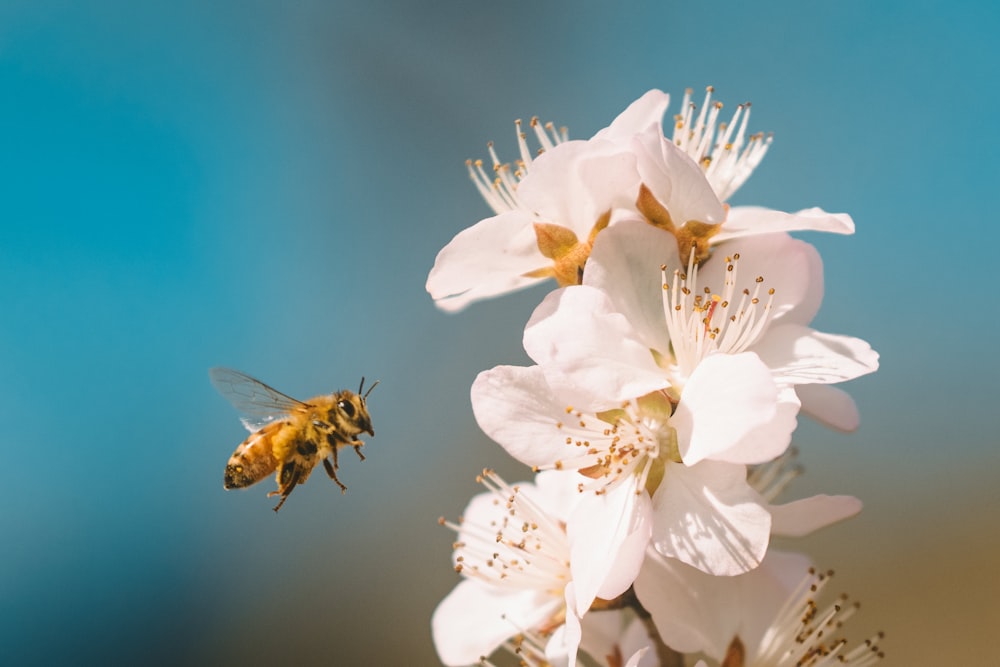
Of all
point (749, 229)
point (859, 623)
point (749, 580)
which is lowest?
point (859, 623)

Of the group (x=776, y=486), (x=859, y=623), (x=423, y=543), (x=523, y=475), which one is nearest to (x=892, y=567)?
(x=859, y=623)

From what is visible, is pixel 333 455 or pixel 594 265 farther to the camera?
pixel 333 455

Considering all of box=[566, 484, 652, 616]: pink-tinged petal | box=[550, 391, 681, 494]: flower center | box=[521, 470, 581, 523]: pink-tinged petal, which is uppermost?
box=[550, 391, 681, 494]: flower center

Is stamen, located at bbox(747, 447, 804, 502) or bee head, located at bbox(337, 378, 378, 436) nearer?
stamen, located at bbox(747, 447, 804, 502)

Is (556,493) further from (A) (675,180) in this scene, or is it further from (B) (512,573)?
(A) (675,180)

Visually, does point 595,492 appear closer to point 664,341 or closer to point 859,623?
point 664,341

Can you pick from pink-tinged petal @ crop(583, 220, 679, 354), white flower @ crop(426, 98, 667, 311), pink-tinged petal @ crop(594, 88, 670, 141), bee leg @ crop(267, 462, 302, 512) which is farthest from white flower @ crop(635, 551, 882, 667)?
bee leg @ crop(267, 462, 302, 512)

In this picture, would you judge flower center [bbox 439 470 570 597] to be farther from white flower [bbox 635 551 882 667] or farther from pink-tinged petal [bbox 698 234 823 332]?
pink-tinged petal [bbox 698 234 823 332]
